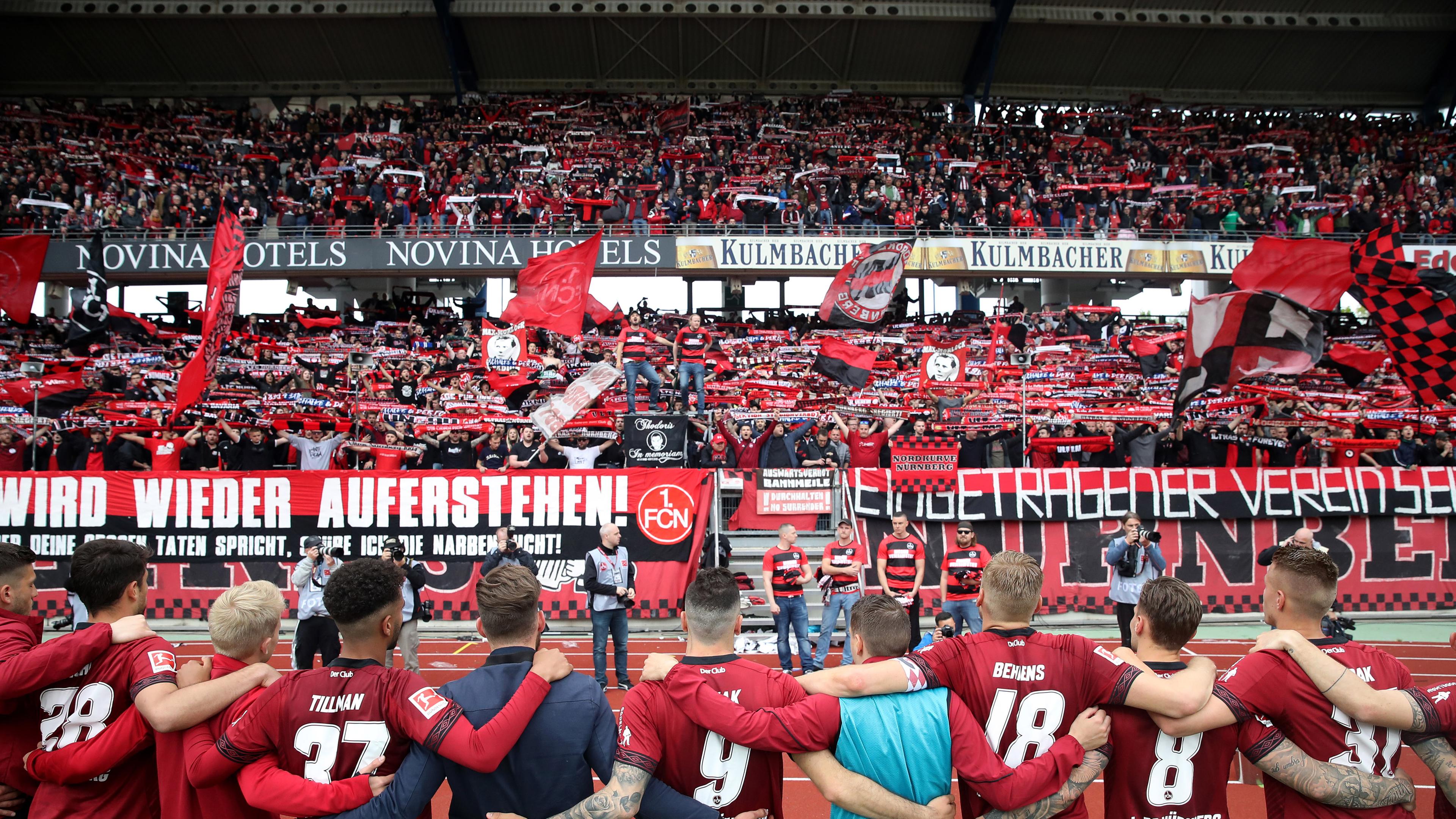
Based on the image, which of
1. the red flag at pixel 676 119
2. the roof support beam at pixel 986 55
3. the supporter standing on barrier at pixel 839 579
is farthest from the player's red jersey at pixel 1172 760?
the roof support beam at pixel 986 55

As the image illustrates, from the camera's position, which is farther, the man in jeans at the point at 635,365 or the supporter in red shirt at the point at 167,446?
the man in jeans at the point at 635,365

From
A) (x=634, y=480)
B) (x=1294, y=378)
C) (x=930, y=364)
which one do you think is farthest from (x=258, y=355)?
(x=1294, y=378)

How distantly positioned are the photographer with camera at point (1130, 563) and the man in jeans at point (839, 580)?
2.66 m

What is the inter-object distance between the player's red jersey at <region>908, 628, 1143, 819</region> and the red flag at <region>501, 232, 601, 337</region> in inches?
539

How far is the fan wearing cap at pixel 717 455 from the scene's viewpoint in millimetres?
14250

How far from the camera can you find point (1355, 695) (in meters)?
3.25

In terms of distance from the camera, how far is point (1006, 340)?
77.3ft

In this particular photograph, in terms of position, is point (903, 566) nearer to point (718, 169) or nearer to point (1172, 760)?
point (1172, 760)

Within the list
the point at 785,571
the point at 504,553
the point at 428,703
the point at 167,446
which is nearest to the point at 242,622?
the point at 428,703

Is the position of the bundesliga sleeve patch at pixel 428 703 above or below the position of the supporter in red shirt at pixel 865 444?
below

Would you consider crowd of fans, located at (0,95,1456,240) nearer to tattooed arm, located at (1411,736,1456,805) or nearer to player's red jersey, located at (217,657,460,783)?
tattooed arm, located at (1411,736,1456,805)

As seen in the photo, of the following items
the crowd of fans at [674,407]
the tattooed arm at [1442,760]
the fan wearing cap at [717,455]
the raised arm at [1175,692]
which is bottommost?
the tattooed arm at [1442,760]

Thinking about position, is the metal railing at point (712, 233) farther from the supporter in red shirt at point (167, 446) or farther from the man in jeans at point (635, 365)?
the supporter in red shirt at point (167, 446)

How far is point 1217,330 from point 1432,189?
23.0 meters
